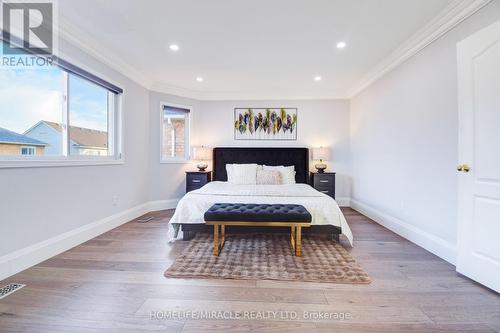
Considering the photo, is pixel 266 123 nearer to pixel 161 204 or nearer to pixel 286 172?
pixel 286 172

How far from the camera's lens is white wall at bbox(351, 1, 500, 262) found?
2.28 metres

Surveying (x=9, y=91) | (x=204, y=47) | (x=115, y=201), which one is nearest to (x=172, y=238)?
(x=115, y=201)

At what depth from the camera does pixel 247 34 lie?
8.63 feet

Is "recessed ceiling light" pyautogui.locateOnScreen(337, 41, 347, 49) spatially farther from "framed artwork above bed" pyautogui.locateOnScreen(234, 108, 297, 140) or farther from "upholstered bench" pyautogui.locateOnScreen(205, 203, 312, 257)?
"upholstered bench" pyautogui.locateOnScreen(205, 203, 312, 257)

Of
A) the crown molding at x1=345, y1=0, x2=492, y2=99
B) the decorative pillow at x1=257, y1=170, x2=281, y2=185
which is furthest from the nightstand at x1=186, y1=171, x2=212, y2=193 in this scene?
the crown molding at x1=345, y1=0, x2=492, y2=99

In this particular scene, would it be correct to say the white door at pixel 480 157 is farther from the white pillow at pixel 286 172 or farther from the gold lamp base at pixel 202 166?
the gold lamp base at pixel 202 166

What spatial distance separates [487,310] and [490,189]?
2.97 ft

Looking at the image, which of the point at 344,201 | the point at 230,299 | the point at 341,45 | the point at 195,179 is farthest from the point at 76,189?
the point at 344,201

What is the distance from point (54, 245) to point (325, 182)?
4268 millimetres

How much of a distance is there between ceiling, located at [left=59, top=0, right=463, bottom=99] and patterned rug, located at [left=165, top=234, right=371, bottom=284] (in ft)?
8.44

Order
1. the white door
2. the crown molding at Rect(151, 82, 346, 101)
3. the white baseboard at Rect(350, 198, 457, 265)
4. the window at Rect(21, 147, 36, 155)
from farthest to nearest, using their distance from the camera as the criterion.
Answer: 1. the crown molding at Rect(151, 82, 346, 101)
2. the white baseboard at Rect(350, 198, 457, 265)
3. the window at Rect(21, 147, 36, 155)
4. the white door

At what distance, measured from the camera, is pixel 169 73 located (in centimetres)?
389

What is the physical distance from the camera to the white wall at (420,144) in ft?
7.48

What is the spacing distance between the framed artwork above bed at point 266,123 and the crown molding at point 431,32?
1.76 meters
